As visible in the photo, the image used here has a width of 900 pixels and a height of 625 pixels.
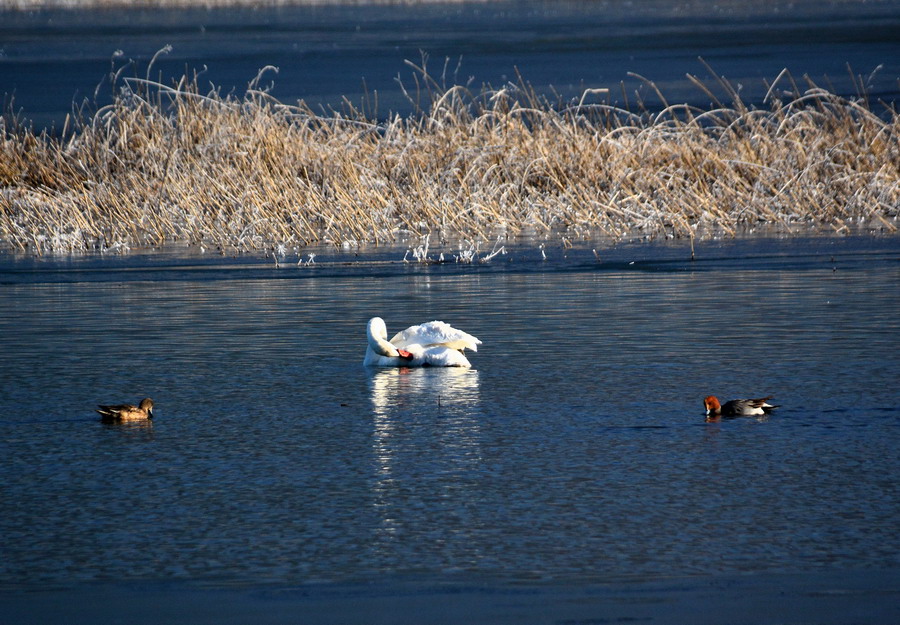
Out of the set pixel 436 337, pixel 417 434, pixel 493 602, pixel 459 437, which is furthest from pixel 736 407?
pixel 493 602

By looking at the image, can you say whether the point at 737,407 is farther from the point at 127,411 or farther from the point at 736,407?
the point at 127,411

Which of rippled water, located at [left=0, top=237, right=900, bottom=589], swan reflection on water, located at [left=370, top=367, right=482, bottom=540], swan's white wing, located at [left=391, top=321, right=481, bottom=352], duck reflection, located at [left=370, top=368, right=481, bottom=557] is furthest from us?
swan's white wing, located at [left=391, top=321, right=481, bottom=352]

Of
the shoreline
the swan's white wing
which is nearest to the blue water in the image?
the swan's white wing

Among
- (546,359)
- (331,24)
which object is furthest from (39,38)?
(546,359)

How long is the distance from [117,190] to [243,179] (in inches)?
70.9

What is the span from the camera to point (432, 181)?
18922 mm

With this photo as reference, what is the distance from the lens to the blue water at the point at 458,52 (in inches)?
1547

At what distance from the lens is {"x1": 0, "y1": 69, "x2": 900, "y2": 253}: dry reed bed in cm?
1783

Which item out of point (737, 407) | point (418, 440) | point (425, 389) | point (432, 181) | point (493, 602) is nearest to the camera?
point (493, 602)

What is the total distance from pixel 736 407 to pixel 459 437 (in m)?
1.45

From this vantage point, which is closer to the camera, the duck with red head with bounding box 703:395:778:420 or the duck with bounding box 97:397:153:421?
the duck with red head with bounding box 703:395:778:420

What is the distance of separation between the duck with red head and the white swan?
2.04 metres

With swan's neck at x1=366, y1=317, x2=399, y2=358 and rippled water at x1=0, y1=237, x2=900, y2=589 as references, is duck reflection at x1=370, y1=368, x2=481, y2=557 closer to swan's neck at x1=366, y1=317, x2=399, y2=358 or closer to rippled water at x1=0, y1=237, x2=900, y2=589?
rippled water at x1=0, y1=237, x2=900, y2=589

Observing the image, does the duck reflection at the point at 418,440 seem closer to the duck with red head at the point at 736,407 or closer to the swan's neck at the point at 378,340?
the swan's neck at the point at 378,340
